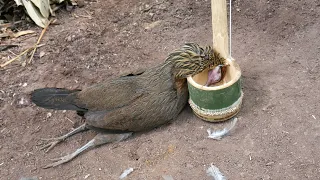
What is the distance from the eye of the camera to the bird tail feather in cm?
348

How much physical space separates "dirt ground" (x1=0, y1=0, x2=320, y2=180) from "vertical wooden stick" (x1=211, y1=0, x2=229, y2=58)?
1.42 feet

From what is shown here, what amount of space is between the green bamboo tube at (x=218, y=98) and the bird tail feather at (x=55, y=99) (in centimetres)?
84

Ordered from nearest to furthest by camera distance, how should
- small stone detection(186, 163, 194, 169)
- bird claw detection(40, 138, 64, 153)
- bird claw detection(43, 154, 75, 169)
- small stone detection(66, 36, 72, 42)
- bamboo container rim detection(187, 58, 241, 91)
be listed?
1. small stone detection(186, 163, 194, 169)
2. bamboo container rim detection(187, 58, 241, 91)
3. bird claw detection(43, 154, 75, 169)
4. bird claw detection(40, 138, 64, 153)
5. small stone detection(66, 36, 72, 42)

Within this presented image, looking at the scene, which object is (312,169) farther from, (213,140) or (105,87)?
(105,87)

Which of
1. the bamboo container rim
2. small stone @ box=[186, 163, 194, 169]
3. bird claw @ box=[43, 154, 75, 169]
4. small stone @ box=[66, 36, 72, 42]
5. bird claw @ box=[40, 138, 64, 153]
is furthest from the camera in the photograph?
small stone @ box=[66, 36, 72, 42]

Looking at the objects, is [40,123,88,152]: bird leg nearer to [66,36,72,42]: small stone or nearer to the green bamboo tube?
the green bamboo tube

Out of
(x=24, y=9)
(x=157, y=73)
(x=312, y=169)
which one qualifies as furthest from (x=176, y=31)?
(x=312, y=169)

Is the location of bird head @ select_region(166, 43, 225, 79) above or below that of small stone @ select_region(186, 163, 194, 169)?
above

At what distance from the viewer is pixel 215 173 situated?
121 inches

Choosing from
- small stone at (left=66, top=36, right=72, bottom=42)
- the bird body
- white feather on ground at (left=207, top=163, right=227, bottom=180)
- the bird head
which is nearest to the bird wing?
the bird body

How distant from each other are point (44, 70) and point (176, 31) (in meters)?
1.27

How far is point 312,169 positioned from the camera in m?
3.01

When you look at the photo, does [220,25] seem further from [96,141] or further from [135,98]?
[96,141]

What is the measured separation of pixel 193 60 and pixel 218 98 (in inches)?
13.9
